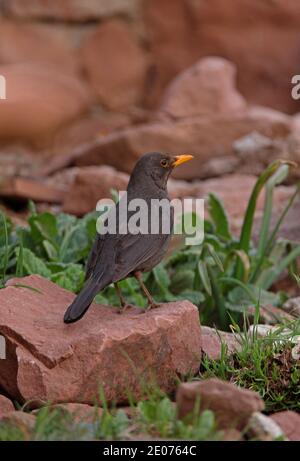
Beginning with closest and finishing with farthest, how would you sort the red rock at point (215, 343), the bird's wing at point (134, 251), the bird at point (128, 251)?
the bird at point (128, 251) < the red rock at point (215, 343) < the bird's wing at point (134, 251)

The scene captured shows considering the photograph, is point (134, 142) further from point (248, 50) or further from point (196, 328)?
point (196, 328)

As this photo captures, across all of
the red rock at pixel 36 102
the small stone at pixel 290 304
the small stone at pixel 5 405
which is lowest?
the small stone at pixel 290 304

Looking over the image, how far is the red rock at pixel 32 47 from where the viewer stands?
415 inches

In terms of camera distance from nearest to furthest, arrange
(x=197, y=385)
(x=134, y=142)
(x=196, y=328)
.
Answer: (x=197, y=385), (x=196, y=328), (x=134, y=142)

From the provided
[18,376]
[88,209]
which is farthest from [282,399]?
[88,209]

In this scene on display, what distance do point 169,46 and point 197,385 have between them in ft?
26.1

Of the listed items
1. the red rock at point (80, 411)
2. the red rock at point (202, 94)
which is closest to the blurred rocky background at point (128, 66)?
the red rock at point (202, 94)

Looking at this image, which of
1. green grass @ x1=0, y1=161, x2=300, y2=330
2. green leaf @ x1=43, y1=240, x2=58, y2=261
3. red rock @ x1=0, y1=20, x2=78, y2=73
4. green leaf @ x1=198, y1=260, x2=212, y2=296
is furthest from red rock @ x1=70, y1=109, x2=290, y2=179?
green leaf @ x1=198, y1=260, x2=212, y2=296

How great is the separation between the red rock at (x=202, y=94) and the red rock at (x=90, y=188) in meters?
2.29

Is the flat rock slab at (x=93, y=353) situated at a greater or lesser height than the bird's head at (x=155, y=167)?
lesser

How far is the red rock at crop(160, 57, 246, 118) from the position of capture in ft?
30.8

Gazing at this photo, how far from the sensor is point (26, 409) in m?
3.93

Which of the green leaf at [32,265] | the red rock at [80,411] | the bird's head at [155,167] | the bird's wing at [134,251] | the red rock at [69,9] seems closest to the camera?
the red rock at [80,411]

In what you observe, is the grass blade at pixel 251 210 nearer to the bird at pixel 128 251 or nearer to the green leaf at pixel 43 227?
the bird at pixel 128 251
